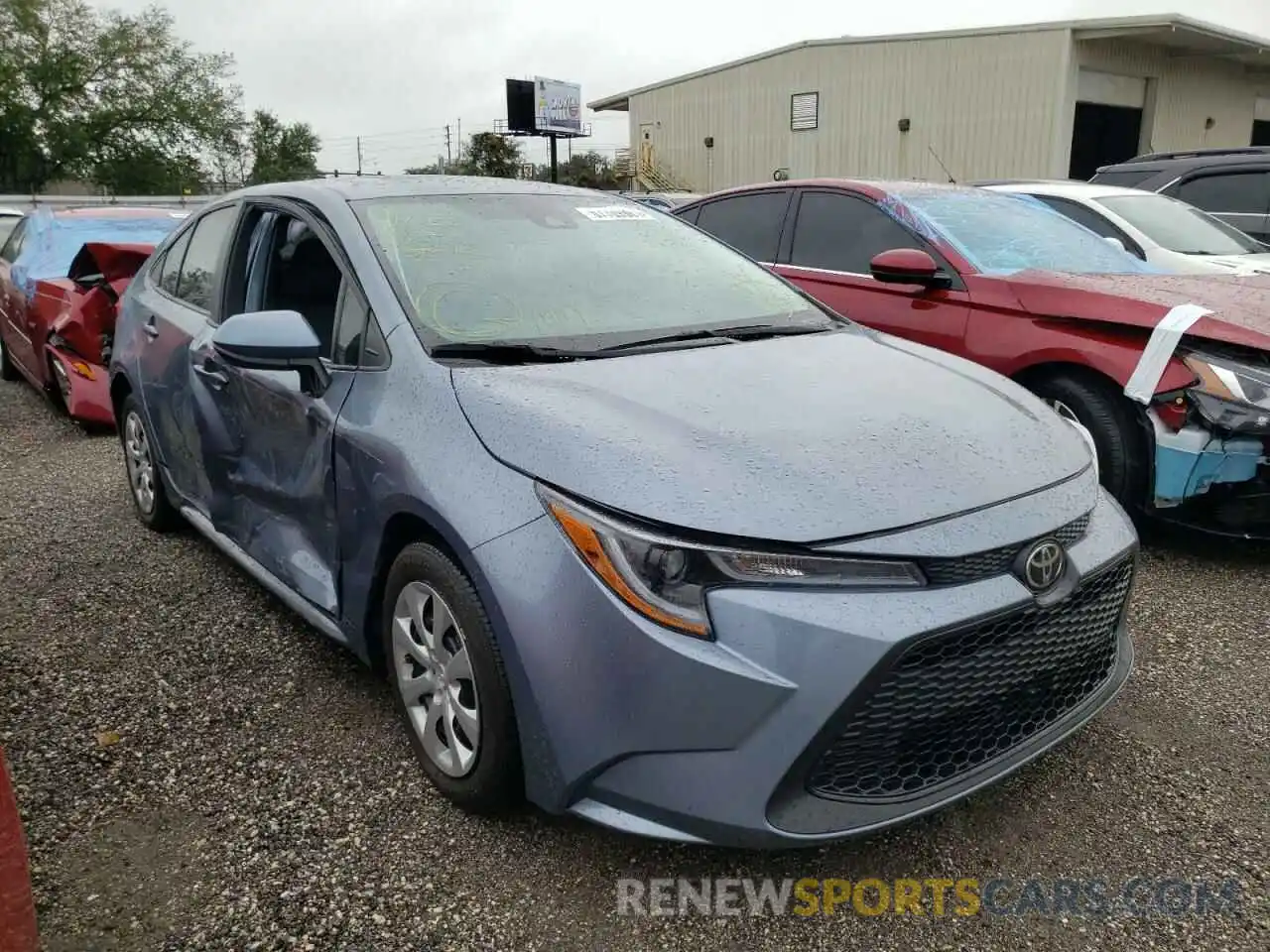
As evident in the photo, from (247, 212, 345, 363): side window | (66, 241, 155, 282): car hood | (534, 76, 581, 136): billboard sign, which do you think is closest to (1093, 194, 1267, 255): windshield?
(247, 212, 345, 363): side window

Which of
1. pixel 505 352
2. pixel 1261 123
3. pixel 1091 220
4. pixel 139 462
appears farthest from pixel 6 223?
pixel 1261 123

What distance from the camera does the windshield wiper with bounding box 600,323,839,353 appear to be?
2.69 m

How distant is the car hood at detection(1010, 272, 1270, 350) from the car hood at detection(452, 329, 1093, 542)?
1.47m

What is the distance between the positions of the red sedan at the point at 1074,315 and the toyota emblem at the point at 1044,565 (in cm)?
60

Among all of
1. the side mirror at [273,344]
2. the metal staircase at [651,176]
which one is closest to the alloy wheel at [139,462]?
the side mirror at [273,344]

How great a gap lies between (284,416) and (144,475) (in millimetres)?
1857

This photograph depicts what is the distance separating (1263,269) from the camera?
18.4 feet

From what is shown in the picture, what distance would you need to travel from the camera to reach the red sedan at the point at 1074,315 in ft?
11.8

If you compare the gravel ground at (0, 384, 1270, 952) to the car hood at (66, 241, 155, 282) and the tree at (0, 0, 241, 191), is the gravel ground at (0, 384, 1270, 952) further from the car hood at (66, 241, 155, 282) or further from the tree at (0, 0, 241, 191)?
the tree at (0, 0, 241, 191)

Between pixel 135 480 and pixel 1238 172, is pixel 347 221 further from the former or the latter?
pixel 1238 172

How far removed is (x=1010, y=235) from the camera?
15.7 ft

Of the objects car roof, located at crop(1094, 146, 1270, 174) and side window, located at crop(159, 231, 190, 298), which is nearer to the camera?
side window, located at crop(159, 231, 190, 298)

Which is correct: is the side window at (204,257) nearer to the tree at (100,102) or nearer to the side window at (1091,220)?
the side window at (1091,220)

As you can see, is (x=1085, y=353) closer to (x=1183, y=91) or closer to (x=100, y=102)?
(x=1183, y=91)
